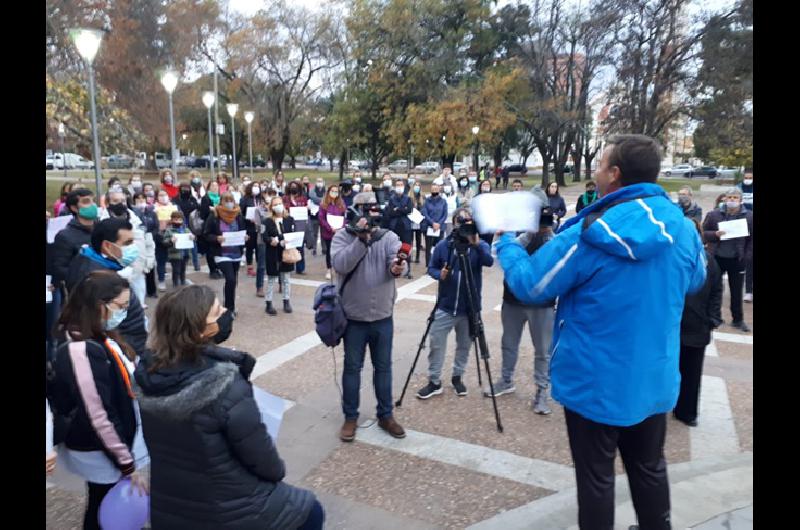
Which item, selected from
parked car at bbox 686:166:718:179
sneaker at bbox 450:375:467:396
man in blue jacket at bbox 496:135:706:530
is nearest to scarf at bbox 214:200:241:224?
sneaker at bbox 450:375:467:396

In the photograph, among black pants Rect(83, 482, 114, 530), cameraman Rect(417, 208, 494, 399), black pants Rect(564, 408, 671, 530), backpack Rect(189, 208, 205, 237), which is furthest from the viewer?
backpack Rect(189, 208, 205, 237)

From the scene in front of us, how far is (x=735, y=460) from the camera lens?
13.3ft

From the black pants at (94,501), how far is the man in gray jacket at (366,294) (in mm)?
1882

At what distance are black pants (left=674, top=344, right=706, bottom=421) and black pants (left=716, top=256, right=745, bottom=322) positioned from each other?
3.56m

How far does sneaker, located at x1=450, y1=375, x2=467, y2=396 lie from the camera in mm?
5328

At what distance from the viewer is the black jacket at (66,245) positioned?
5.48 m

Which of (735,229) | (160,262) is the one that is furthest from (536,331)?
(160,262)

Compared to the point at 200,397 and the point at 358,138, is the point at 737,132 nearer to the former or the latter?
the point at 358,138

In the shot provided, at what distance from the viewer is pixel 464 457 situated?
13.8ft

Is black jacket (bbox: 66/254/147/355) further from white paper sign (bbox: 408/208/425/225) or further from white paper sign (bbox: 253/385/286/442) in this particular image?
white paper sign (bbox: 408/208/425/225)

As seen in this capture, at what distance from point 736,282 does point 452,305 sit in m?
4.87

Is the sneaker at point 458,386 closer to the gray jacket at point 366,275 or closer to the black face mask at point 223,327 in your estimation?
the gray jacket at point 366,275

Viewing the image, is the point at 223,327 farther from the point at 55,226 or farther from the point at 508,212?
the point at 55,226
